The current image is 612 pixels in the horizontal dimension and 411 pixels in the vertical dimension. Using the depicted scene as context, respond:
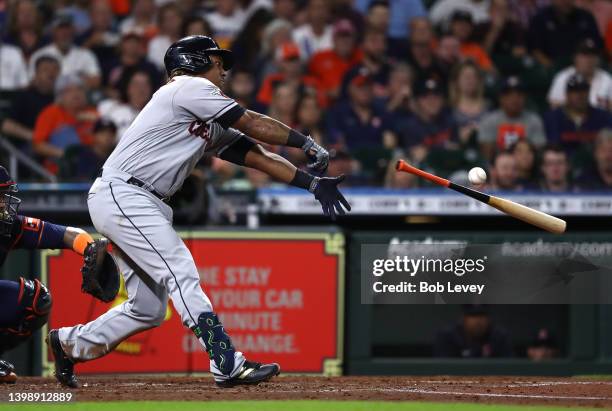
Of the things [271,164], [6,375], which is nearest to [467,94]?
[271,164]

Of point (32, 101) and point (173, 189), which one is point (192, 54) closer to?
point (173, 189)

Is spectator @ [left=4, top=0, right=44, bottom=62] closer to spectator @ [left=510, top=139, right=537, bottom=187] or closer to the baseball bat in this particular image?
spectator @ [left=510, top=139, right=537, bottom=187]

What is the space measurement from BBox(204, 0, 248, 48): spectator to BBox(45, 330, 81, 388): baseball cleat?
6446 mm

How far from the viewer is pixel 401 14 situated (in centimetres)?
1232

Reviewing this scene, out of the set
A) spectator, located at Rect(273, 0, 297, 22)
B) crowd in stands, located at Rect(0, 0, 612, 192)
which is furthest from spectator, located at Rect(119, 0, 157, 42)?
spectator, located at Rect(273, 0, 297, 22)

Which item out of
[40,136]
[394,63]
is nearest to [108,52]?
[40,136]

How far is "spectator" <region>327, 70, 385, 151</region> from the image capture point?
36.0ft

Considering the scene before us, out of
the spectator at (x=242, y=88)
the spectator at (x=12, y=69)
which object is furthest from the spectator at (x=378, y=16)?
the spectator at (x=12, y=69)

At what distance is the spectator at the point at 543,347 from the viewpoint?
8.39 metres

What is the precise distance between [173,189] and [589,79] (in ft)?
22.4

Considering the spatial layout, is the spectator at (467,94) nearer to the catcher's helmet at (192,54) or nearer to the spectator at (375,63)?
the spectator at (375,63)

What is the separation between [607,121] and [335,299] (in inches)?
165

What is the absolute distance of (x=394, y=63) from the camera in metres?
11.7

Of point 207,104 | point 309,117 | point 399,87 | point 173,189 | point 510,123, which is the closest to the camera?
point 207,104
